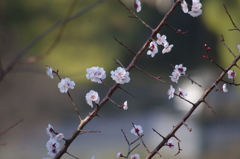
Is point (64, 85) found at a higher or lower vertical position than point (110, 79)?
lower

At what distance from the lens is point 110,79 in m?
2.31

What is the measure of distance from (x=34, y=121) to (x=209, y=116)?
1.22m

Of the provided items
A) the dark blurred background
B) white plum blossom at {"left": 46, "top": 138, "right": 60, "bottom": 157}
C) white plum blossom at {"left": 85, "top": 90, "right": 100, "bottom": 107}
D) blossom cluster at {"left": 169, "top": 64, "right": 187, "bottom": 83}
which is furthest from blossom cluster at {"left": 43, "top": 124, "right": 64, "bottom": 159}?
the dark blurred background

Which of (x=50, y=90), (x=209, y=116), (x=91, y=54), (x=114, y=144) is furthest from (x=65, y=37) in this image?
(x=209, y=116)

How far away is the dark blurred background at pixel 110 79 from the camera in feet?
7.48

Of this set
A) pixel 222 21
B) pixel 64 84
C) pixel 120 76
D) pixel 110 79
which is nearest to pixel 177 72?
pixel 120 76

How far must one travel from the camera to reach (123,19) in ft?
7.55

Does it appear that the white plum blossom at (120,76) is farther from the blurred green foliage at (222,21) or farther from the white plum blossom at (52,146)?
the blurred green foliage at (222,21)

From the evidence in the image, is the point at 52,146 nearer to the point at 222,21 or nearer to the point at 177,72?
the point at 177,72

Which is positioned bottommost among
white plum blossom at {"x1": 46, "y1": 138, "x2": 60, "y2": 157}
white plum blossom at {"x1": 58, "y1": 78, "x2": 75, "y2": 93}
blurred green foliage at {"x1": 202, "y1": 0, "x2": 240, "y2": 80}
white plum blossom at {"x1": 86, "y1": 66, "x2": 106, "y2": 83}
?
white plum blossom at {"x1": 46, "y1": 138, "x2": 60, "y2": 157}

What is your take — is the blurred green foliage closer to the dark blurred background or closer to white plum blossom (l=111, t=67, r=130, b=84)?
the dark blurred background

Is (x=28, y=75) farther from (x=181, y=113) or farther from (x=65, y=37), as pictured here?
(x=181, y=113)

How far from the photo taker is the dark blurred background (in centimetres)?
228

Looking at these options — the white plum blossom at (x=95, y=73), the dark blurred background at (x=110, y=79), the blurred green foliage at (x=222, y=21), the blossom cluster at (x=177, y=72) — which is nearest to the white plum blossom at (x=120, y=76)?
the white plum blossom at (x=95, y=73)
